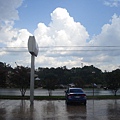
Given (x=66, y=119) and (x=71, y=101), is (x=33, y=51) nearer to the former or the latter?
(x=71, y=101)

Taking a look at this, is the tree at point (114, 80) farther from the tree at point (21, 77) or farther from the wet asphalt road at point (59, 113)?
the wet asphalt road at point (59, 113)

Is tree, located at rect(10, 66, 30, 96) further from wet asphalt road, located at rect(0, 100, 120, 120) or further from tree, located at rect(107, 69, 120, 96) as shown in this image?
wet asphalt road, located at rect(0, 100, 120, 120)

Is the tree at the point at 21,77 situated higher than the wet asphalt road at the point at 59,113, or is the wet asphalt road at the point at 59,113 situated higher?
the tree at the point at 21,77

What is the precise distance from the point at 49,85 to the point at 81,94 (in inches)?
465

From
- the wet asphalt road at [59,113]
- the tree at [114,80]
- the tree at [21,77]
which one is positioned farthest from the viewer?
the tree at [114,80]

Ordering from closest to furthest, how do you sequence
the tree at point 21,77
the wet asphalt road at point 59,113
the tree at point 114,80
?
the wet asphalt road at point 59,113, the tree at point 21,77, the tree at point 114,80

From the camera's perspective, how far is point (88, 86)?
74.4m

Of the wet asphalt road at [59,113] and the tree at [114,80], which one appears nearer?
the wet asphalt road at [59,113]

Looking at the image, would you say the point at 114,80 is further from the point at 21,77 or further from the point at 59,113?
the point at 59,113

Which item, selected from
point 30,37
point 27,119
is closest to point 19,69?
point 30,37

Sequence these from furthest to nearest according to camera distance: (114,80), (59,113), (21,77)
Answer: (114,80) → (21,77) → (59,113)

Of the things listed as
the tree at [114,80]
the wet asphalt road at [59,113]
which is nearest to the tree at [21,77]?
the tree at [114,80]

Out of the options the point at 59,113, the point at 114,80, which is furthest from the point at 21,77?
the point at 59,113

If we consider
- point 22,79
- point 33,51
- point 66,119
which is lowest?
point 66,119
